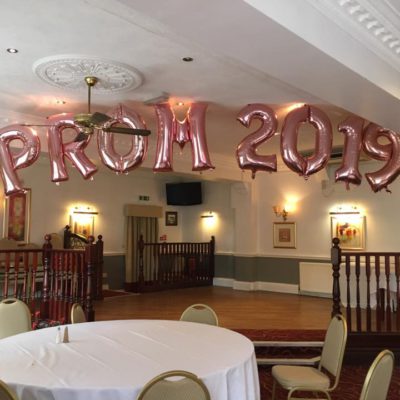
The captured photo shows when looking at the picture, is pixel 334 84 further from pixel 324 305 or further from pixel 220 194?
pixel 220 194

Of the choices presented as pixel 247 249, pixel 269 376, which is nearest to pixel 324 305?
pixel 247 249

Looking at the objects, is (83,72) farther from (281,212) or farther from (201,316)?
(281,212)

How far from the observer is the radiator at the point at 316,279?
8906 mm

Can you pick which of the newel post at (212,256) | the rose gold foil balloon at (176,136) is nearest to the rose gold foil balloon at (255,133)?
the rose gold foil balloon at (176,136)

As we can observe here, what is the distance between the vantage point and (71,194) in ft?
32.6

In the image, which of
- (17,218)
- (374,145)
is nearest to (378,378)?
(374,145)

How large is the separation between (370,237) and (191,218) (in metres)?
5.05

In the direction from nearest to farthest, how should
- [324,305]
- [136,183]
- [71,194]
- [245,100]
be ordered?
[245,100]
[324,305]
[71,194]
[136,183]

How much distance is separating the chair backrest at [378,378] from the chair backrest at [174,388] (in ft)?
2.88

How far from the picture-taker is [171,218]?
12.0 metres

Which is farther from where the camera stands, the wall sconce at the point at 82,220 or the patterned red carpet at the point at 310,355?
the wall sconce at the point at 82,220

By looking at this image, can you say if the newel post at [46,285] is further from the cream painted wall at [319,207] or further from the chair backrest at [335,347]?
the cream painted wall at [319,207]

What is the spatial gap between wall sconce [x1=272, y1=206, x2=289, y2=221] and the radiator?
1.14 metres

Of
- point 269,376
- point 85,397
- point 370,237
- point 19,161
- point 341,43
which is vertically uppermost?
point 341,43
